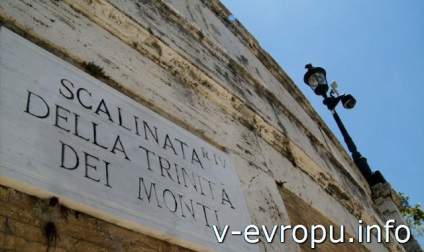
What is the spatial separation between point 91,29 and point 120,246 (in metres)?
1.55

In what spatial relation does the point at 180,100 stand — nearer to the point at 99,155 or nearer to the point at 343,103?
the point at 99,155

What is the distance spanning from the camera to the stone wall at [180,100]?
169cm

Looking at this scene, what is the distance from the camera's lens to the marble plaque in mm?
1635

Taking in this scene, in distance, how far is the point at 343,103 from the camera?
8484mm

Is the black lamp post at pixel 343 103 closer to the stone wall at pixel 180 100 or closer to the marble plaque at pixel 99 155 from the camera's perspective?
the stone wall at pixel 180 100

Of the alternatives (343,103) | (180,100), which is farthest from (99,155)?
(343,103)

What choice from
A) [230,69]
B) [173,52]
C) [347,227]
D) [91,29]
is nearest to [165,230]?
[91,29]

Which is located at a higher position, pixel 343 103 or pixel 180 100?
pixel 343 103

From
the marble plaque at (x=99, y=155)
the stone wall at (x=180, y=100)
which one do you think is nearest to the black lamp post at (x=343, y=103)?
the stone wall at (x=180, y=100)

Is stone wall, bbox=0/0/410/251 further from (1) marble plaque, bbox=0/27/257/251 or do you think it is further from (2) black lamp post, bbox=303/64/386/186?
(2) black lamp post, bbox=303/64/386/186

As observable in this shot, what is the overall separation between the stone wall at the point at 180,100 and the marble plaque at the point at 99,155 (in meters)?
0.08

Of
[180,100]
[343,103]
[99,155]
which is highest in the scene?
[343,103]

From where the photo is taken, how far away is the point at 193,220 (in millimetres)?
2131

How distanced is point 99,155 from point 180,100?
1.21 m
